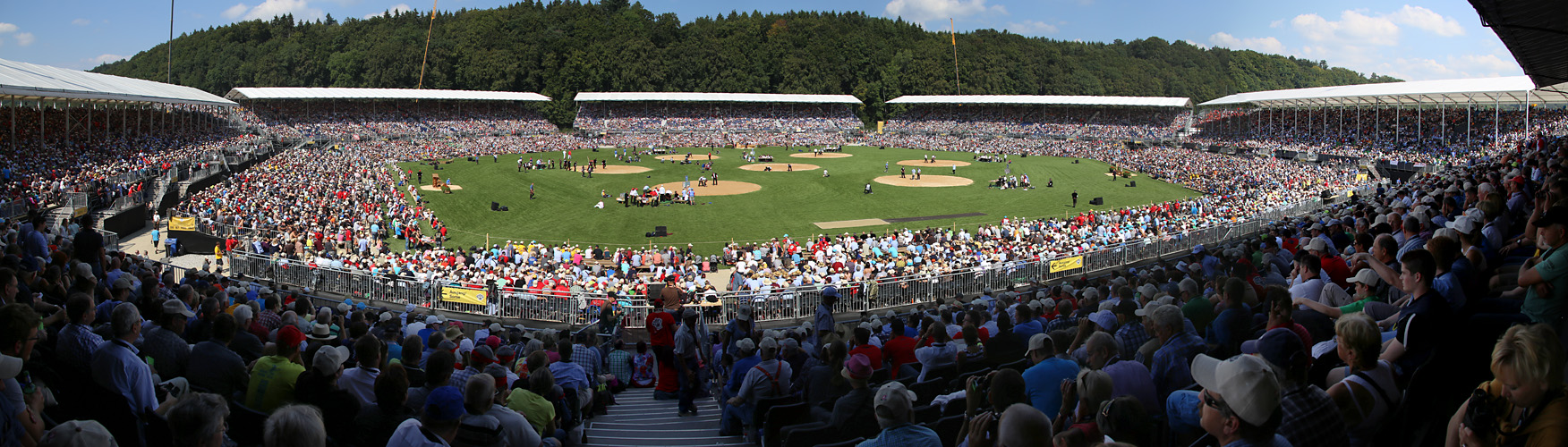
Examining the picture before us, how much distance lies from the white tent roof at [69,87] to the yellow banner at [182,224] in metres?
6.90

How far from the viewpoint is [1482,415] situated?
3.40 meters

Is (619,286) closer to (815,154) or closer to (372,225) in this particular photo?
(372,225)

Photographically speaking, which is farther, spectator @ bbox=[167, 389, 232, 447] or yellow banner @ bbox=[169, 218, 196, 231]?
yellow banner @ bbox=[169, 218, 196, 231]

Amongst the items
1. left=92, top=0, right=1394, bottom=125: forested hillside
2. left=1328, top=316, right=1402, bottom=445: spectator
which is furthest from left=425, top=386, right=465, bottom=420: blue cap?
left=92, top=0, right=1394, bottom=125: forested hillside

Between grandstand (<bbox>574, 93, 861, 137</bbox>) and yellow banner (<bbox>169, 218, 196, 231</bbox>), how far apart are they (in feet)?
195

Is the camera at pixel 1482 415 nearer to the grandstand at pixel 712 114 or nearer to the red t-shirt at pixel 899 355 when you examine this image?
the red t-shirt at pixel 899 355

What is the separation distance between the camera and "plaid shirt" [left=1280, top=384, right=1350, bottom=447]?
157 inches

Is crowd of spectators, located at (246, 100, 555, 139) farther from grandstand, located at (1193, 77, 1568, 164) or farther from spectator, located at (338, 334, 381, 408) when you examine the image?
spectator, located at (338, 334, 381, 408)

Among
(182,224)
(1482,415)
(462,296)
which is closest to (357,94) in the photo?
(182,224)

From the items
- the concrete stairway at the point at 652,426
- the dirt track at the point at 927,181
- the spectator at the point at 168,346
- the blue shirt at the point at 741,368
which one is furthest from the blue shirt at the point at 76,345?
the dirt track at the point at 927,181

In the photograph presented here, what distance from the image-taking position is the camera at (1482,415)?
3.38 m

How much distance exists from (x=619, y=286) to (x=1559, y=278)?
17621mm

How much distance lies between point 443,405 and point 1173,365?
14.6ft

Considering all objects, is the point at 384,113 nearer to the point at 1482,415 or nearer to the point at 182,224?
the point at 182,224
